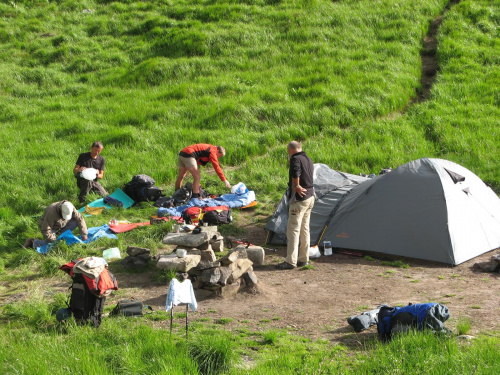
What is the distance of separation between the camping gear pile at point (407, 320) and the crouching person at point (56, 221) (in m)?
5.31

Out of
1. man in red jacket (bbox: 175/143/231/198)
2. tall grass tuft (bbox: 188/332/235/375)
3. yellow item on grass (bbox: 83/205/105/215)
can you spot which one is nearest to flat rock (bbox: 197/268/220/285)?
tall grass tuft (bbox: 188/332/235/375)

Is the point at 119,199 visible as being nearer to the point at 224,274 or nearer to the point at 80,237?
the point at 80,237

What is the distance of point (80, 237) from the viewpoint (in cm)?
1042

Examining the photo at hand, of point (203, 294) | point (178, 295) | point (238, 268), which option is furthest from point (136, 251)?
point (178, 295)

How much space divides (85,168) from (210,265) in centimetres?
539

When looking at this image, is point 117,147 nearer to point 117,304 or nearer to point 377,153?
point 377,153

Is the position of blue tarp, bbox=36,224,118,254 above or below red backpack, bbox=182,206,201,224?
below

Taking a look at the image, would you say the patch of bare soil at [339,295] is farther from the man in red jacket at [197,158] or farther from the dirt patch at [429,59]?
the dirt patch at [429,59]

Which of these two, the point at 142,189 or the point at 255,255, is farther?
the point at 142,189

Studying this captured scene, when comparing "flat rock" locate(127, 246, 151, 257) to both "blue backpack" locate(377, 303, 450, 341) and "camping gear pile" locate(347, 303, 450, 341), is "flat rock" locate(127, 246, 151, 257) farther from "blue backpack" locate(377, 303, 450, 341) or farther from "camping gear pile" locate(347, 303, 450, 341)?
"blue backpack" locate(377, 303, 450, 341)

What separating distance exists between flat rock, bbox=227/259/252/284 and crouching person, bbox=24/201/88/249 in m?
3.25

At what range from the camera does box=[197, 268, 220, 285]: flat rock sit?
792 centimetres

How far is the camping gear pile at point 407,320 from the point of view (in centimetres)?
619

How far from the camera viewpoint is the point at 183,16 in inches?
889
